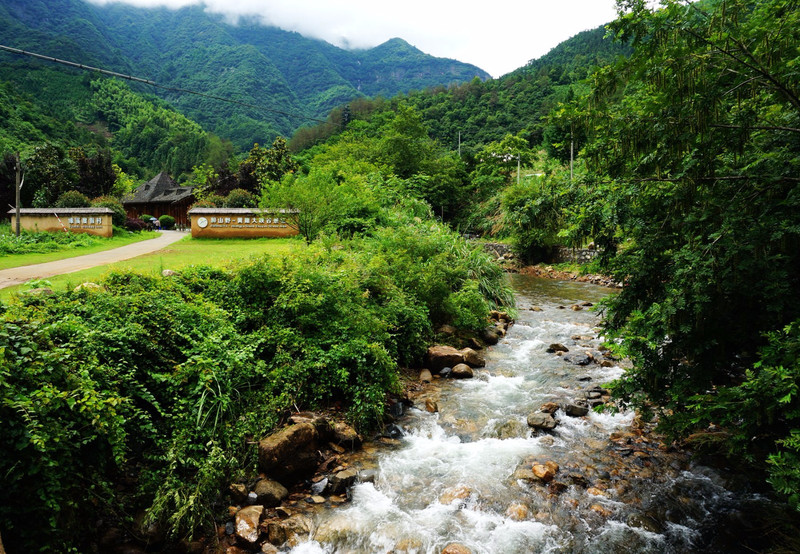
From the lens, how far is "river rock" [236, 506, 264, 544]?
181 inches

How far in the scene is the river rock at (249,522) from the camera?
181 inches

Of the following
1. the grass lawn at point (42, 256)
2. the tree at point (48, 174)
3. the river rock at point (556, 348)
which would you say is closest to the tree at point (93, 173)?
the tree at point (48, 174)

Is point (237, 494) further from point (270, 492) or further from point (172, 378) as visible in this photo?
point (172, 378)

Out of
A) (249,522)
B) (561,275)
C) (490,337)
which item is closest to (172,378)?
(249,522)

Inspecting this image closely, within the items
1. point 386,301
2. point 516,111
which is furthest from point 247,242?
point 516,111

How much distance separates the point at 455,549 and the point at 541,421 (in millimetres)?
3172

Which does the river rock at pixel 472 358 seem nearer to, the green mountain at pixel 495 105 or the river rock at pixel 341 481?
the river rock at pixel 341 481

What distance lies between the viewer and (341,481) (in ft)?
18.4

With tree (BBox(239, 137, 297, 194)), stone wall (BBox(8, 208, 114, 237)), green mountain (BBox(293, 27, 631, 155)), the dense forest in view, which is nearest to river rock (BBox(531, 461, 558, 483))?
the dense forest

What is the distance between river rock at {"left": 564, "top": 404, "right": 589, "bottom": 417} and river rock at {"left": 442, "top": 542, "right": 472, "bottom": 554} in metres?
3.80

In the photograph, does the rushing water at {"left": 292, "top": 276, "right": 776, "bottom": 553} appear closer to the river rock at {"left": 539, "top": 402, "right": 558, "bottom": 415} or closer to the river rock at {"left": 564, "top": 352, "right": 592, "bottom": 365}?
the river rock at {"left": 539, "top": 402, "right": 558, "bottom": 415}

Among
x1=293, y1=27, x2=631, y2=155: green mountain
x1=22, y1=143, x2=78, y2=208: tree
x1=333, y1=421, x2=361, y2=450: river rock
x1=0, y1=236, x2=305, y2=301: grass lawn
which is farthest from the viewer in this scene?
x1=293, y1=27, x2=631, y2=155: green mountain

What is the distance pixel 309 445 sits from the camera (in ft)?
19.2

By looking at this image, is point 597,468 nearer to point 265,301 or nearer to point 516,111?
point 265,301
